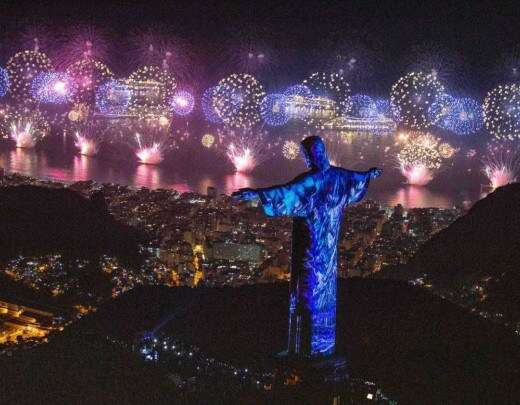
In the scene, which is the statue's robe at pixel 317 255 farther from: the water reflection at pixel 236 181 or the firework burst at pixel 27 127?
the firework burst at pixel 27 127

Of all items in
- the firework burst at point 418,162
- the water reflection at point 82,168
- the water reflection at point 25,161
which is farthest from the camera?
the firework burst at point 418,162

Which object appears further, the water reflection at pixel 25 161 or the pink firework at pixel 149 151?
the pink firework at pixel 149 151

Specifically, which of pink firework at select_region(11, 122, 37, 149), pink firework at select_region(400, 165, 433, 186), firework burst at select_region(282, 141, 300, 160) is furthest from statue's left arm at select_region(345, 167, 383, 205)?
pink firework at select_region(11, 122, 37, 149)

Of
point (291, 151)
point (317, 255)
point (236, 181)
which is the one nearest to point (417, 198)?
point (236, 181)

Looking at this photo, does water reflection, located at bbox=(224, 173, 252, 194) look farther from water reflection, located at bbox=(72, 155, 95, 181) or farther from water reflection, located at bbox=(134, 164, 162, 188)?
water reflection, located at bbox=(72, 155, 95, 181)

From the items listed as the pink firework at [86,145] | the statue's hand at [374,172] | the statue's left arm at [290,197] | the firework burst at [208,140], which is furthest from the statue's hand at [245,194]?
the firework burst at [208,140]

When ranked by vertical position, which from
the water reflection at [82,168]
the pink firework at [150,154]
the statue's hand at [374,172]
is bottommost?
the statue's hand at [374,172]
